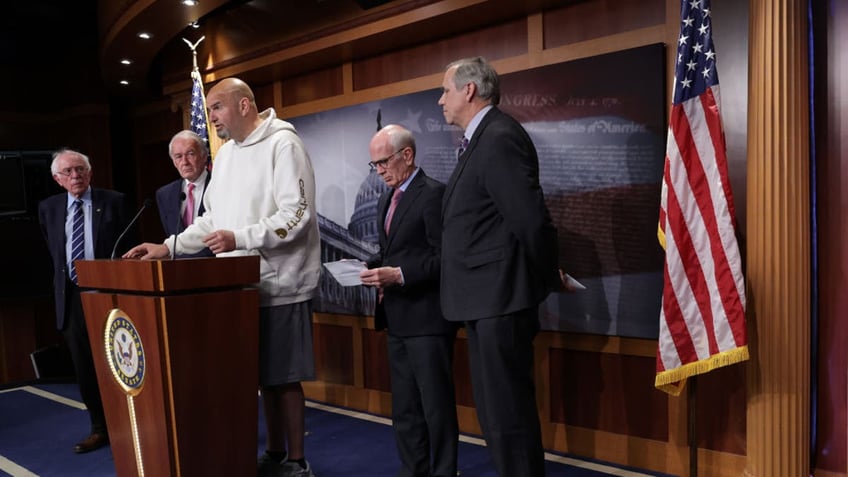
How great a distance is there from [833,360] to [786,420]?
0.39m

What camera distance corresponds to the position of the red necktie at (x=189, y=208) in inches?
134

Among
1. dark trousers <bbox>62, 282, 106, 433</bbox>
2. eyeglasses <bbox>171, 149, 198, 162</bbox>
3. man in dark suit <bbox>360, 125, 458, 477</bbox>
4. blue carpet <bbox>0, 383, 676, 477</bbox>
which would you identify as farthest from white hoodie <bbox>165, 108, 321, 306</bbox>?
dark trousers <bbox>62, 282, 106, 433</bbox>

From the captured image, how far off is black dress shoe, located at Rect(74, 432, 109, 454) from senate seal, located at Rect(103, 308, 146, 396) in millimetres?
1532

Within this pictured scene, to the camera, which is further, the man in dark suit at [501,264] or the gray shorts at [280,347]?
the gray shorts at [280,347]

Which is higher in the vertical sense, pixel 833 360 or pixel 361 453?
pixel 833 360

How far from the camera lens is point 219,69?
4.77 m

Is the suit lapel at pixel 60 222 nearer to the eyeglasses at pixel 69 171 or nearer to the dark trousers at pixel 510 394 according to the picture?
the eyeglasses at pixel 69 171

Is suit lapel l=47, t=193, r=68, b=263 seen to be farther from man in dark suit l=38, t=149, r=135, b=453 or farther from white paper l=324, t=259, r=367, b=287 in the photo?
white paper l=324, t=259, r=367, b=287

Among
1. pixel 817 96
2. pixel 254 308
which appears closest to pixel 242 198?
pixel 254 308

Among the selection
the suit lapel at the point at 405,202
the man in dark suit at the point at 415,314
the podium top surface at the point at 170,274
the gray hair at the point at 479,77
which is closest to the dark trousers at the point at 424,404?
the man in dark suit at the point at 415,314

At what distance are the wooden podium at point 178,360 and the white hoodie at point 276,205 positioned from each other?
0.16m

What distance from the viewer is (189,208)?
345 cm

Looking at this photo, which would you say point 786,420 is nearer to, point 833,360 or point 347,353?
point 833,360

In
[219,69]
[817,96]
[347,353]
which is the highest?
[219,69]
